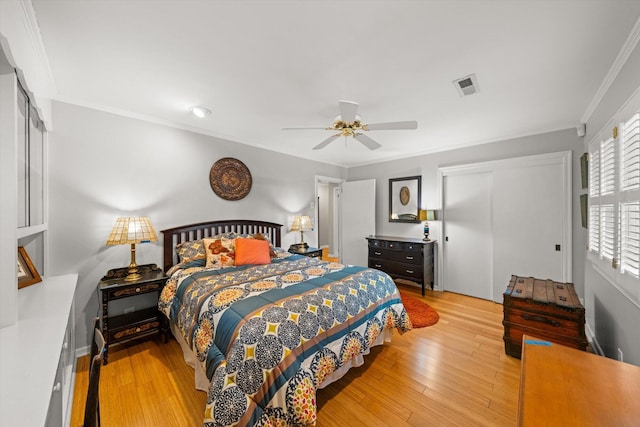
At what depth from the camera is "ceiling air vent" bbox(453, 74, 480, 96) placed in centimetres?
205

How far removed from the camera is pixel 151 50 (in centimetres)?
173

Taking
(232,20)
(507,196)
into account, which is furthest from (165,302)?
(507,196)

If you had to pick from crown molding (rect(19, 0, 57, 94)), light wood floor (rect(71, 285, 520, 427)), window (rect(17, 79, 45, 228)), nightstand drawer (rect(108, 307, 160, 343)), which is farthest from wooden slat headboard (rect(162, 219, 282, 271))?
crown molding (rect(19, 0, 57, 94))

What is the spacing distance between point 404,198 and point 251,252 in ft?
10.4

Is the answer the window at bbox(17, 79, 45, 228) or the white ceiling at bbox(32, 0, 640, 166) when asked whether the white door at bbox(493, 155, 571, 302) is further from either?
the window at bbox(17, 79, 45, 228)

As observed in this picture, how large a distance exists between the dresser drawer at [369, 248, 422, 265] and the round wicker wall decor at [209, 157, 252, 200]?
2565 mm

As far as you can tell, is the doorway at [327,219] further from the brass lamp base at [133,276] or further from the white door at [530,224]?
the brass lamp base at [133,276]

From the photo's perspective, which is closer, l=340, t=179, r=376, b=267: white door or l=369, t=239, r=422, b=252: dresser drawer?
l=369, t=239, r=422, b=252: dresser drawer

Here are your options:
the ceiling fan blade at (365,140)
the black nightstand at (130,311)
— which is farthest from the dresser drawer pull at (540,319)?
the black nightstand at (130,311)

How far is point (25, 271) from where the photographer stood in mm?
1850

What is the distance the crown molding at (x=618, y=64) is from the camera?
1.53 metres

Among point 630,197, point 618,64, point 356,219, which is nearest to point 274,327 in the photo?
point 630,197

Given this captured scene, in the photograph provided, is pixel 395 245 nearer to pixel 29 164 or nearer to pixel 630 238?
pixel 630 238

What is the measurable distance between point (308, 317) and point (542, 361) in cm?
126
